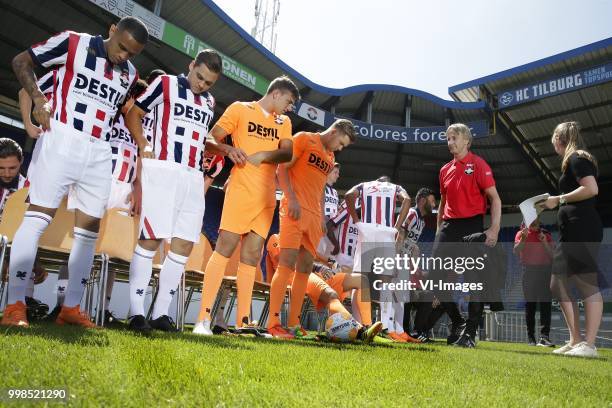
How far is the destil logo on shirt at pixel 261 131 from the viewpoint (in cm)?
392

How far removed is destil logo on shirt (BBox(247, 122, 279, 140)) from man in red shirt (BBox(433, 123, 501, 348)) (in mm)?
Answer: 1895

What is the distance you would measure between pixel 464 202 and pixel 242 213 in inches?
94.8

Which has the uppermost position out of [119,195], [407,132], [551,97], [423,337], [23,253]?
[551,97]

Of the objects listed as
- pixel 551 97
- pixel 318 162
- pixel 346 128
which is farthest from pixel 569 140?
pixel 551 97

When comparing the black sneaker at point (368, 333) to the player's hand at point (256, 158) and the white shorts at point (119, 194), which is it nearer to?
the player's hand at point (256, 158)

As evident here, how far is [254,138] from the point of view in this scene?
12.9 feet

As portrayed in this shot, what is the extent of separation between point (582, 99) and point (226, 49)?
496 inches

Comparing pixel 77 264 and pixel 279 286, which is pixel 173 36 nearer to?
pixel 279 286

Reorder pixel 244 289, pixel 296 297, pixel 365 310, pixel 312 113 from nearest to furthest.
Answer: pixel 244 289 → pixel 296 297 → pixel 365 310 → pixel 312 113

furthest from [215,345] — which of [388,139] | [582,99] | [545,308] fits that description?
[582,99]

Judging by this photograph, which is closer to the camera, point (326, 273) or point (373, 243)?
point (326, 273)

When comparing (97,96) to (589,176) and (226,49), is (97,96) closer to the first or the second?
(589,176)

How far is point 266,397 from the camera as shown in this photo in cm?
126

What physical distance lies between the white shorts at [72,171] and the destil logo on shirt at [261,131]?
1.14 metres
